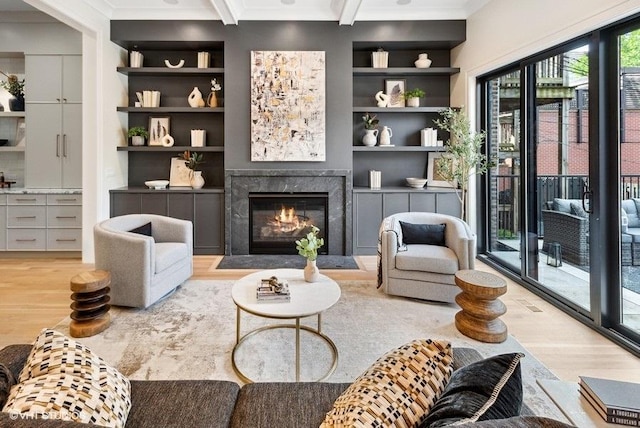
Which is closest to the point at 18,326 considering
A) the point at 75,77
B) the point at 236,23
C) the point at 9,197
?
the point at 9,197

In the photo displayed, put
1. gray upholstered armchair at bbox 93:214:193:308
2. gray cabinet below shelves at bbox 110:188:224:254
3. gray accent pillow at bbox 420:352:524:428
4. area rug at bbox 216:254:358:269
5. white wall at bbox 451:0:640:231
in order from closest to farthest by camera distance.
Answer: gray accent pillow at bbox 420:352:524:428
white wall at bbox 451:0:640:231
gray upholstered armchair at bbox 93:214:193:308
area rug at bbox 216:254:358:269
gray cabinet below shelves at bbox 110:188:224:254

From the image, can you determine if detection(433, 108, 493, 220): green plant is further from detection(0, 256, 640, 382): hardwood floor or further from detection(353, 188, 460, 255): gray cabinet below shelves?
detection(0, 256, 640, 382): hardwood floor

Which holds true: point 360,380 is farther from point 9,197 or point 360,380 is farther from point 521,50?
point 9,197

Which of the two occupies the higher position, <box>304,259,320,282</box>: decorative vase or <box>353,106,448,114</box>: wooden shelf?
<box>353,106,448,114</box>: wooden shelf

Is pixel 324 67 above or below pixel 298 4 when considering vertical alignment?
below

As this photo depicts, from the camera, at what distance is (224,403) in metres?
1.31

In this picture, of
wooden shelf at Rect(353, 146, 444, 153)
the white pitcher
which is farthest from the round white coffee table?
the white pitcher

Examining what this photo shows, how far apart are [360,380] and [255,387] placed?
555 mm

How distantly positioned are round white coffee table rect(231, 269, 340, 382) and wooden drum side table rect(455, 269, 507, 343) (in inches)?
41.5

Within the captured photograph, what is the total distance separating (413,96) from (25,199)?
5.54 meters

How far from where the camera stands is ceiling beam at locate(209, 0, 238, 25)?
4379mm

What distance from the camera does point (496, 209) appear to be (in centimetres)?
491

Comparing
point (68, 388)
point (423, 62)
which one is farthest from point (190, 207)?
point (68, 388)

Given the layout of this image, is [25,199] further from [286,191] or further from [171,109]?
[286,191]
